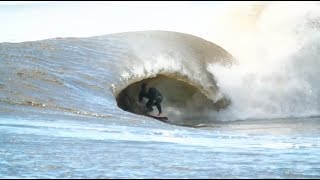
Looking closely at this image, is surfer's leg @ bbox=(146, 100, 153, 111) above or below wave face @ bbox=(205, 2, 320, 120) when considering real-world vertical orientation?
below

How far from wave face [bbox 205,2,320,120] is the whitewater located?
0.04 metres

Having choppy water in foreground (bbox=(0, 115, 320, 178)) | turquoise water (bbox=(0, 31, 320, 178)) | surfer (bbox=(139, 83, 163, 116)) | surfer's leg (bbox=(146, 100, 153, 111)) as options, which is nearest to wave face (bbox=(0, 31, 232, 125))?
turquoise water (bbox=(0, 31, 320, 178))

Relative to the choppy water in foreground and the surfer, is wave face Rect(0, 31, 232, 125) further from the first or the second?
the choppy water in foreground

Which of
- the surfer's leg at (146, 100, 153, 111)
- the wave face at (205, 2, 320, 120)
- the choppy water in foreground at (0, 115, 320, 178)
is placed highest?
the wave face at (205, 2, 320, 120)

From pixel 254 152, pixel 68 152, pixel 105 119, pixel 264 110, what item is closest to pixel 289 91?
pixel 264 110

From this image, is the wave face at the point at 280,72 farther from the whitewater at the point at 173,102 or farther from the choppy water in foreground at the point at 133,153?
the choppy water in foreground at the point at 133,153

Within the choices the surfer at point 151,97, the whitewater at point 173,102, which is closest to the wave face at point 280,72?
the whitewater at point 173,102

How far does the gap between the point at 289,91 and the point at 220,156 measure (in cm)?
1436

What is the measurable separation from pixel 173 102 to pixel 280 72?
389 cm

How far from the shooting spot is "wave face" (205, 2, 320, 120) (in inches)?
777

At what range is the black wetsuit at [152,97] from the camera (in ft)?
59.2

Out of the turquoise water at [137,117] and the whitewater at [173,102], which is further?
the whitewater at [173,102]

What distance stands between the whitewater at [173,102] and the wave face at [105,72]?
0.04m

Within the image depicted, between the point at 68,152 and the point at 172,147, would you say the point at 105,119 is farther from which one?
the point at 68,152
